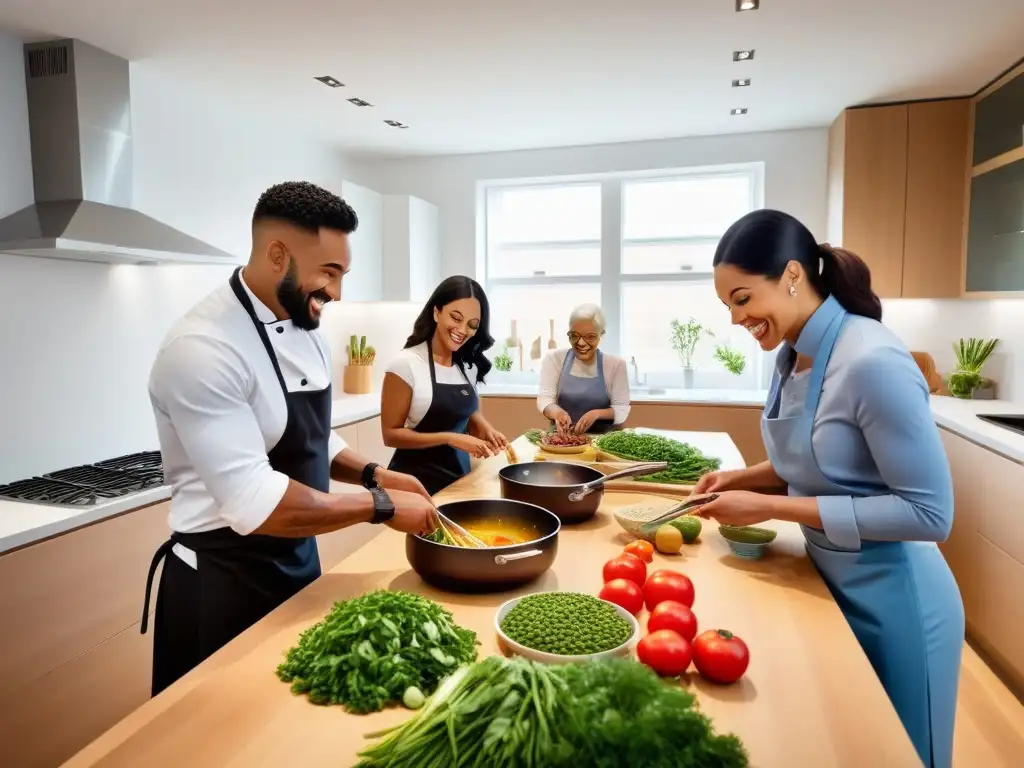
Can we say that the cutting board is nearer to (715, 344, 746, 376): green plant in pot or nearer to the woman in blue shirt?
the woman in blue shirt

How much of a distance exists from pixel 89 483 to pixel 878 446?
263 centimetres

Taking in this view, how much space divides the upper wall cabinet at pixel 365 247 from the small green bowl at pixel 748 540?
137 inches

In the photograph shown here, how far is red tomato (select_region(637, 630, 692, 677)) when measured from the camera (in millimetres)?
986

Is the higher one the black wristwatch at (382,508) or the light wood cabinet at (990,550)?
the black wristwatch at (382,508)

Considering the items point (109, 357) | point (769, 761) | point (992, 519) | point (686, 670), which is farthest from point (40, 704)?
point (992, 519)

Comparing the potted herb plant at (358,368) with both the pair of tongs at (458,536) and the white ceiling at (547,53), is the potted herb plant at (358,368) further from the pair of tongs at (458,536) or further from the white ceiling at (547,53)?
the pair of tongs at (458,536)

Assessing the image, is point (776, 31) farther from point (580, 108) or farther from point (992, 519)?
point (992, 519)

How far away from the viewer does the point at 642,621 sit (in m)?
1.21

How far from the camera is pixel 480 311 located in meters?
2.74

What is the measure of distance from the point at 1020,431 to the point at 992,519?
1.34ft

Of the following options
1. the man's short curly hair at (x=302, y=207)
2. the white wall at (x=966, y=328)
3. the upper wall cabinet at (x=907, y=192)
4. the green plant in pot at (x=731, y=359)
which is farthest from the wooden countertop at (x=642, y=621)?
the green plant in pot at (x=731, y=359)

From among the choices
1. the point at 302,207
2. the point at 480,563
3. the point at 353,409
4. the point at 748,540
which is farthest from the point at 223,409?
the point at 353,409

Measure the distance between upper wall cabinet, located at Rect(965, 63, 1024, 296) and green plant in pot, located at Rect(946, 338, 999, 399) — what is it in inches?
11.8

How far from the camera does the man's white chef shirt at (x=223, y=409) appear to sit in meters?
1.25
